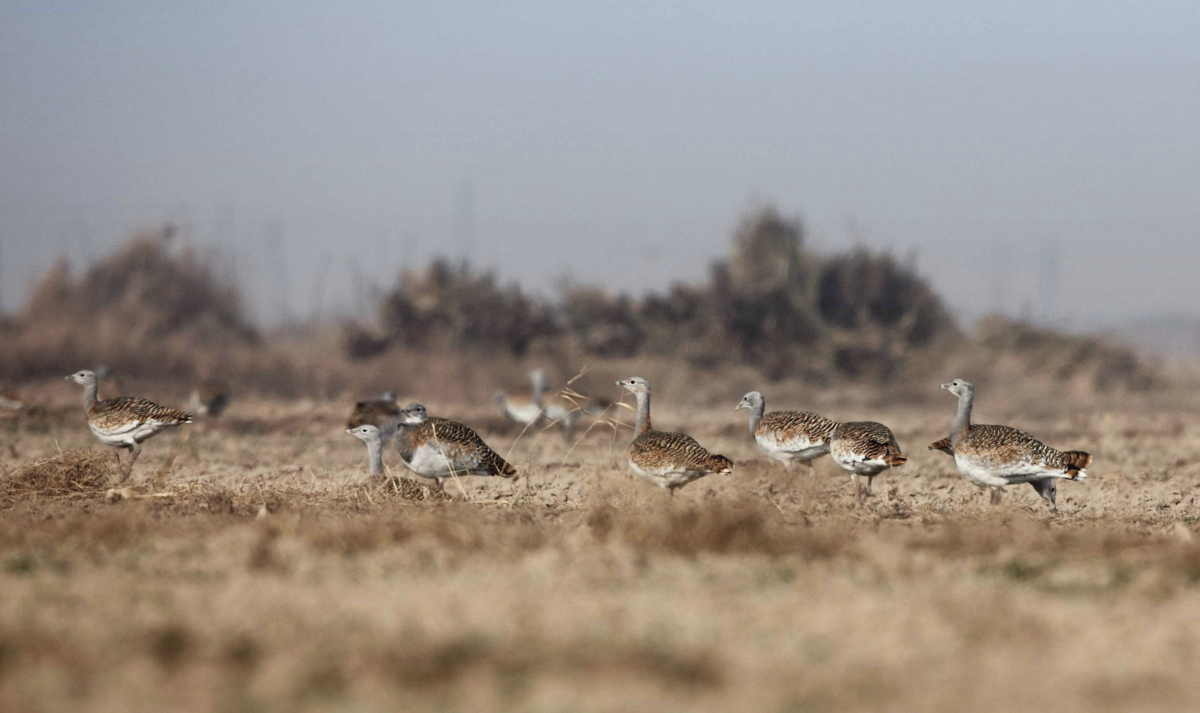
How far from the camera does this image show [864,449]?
9953 millimetres

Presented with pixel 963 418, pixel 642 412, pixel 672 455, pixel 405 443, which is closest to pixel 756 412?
pixel 642 412

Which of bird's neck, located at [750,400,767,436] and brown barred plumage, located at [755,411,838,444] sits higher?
brown barred plumage, located at [755,411,838,444]

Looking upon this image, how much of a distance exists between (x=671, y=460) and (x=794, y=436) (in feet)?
5.15

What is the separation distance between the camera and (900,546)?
7.70m

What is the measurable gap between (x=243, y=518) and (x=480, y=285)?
2204cm

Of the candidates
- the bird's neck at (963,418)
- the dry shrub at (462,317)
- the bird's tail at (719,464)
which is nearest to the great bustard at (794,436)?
the bird's neck at (963,418)

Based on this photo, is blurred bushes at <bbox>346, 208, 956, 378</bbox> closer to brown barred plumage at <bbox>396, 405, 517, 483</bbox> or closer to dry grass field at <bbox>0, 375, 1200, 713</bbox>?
dry grass field at <bbox>0, 375, 1200, 713</bbox>

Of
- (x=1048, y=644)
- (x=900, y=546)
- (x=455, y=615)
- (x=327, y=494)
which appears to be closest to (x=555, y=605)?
(x=455, y=615)

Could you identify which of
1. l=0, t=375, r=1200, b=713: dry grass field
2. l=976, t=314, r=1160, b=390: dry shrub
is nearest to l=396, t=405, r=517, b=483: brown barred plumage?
l=0, t=375, r=1200, b=713: dry grass field

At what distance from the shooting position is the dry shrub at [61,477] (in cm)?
1034

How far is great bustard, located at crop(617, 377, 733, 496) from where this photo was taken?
31.7 feet

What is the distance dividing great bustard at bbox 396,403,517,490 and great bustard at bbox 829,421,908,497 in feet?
8.75

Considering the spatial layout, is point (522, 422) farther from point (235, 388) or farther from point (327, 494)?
point (327, 494)

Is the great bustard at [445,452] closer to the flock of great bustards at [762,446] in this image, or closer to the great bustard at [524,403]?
the flock of great bustards at [762,446]
